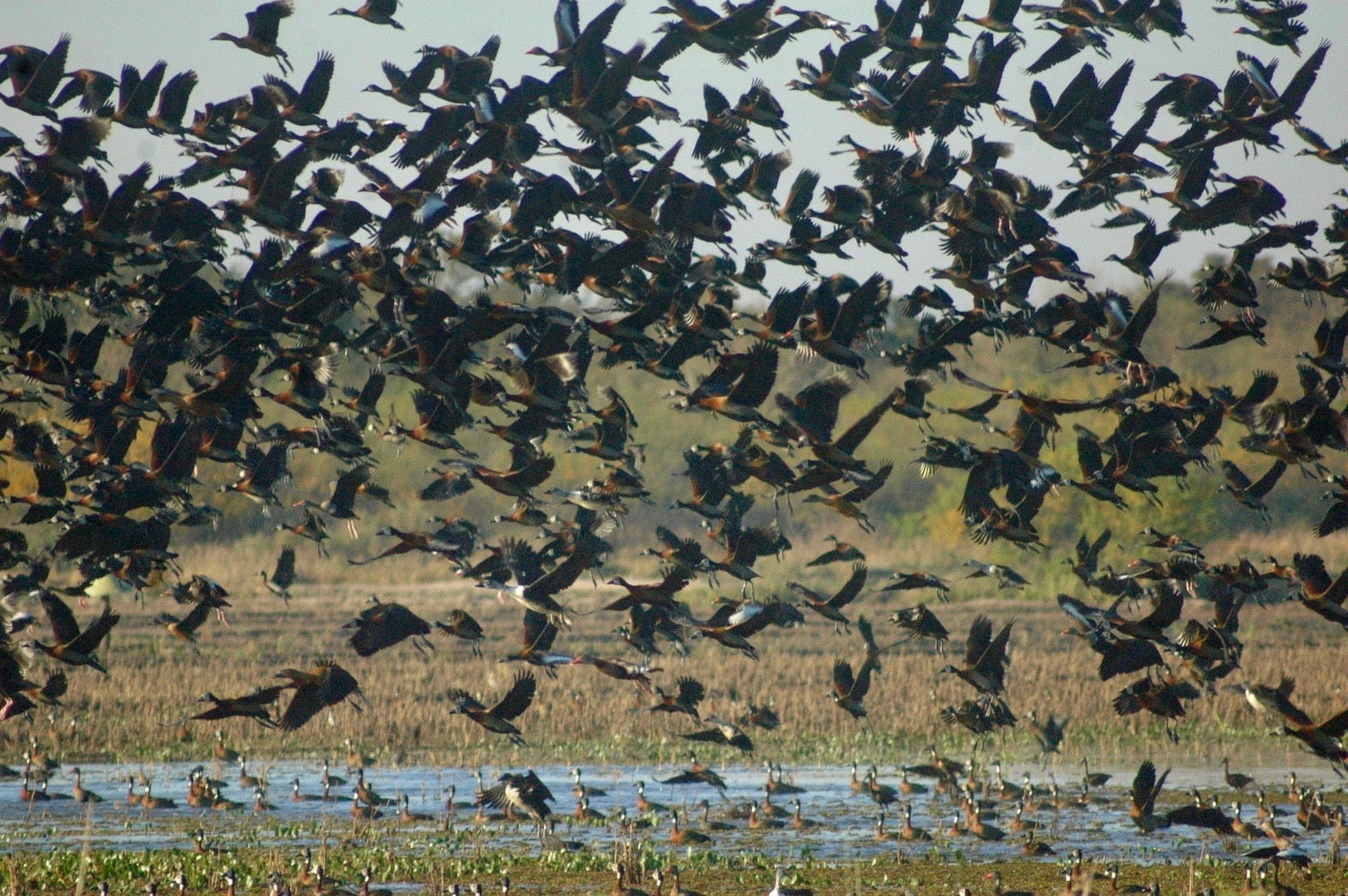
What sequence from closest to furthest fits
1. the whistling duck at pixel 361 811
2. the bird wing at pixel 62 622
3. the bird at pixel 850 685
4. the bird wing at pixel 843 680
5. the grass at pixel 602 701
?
the bird wing at pixel 62 622
the bird at pixel 850 685
the bird wing at pixel 843 680
the whistling duck at pixel 361 811
the grass at pixel 602 701

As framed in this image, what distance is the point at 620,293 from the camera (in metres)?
10.3

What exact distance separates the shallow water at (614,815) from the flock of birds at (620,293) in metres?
3.50

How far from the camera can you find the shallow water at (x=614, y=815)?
43.5 ft

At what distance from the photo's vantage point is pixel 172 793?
15.9 m

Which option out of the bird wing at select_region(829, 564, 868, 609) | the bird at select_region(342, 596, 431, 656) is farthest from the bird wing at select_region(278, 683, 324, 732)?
the bird wing at select_region(829, 564, 868, 609)

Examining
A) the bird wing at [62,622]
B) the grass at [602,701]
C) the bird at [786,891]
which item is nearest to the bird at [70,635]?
the bird wing at [62,622]

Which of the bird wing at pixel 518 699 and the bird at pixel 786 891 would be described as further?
the bird wing at pixel 518 699

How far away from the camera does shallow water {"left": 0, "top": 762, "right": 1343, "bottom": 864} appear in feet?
43.5

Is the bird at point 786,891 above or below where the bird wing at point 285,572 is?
below

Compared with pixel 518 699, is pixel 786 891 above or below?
below

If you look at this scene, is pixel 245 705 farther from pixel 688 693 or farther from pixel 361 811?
pixel 361 811

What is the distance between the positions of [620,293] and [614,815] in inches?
241

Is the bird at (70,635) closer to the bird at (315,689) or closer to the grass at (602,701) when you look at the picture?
the bird at (315,689)

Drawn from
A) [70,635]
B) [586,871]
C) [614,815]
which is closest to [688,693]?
[586,871]
